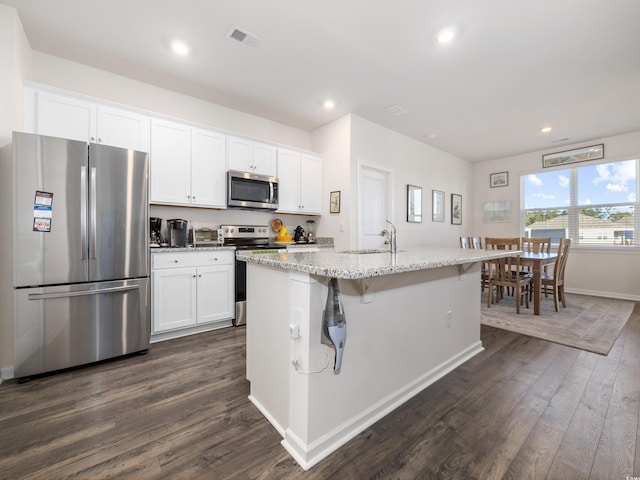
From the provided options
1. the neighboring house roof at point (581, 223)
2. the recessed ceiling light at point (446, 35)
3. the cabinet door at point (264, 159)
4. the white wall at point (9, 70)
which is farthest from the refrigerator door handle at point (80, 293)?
the neighboring house roof at point (581, 223)

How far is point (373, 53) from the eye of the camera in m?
2.59

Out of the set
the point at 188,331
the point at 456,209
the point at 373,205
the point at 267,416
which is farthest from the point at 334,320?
the point at 456,209

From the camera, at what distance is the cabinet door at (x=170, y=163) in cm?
290

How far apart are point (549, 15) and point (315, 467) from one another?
3.39 meters

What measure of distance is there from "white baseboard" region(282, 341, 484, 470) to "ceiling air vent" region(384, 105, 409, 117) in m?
3.15

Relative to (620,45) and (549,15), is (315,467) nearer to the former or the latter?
(549,15)

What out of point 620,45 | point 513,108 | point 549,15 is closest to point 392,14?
point 549,15

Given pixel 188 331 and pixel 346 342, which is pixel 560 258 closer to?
pixel 346 342

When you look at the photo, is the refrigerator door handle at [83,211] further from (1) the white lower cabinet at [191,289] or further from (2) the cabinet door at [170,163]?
(2) the cabinet door at [170,163]

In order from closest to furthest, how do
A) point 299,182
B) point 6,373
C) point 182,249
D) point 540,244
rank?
1. point 6,373
2. point 182,249
3. point 299,182
4. point 540,244

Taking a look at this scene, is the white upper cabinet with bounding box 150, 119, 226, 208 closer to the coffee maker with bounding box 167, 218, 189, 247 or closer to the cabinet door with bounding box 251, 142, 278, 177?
the coffee maker with bounding box 167, 218, 189, 247

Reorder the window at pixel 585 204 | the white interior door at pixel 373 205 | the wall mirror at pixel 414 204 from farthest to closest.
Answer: the wall mirror at pixel 414 204 → the window at pixel 585 204 → the white interior door at pixel 373 205

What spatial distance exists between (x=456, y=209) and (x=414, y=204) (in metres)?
1.64

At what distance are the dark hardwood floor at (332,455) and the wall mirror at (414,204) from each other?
2.92m
